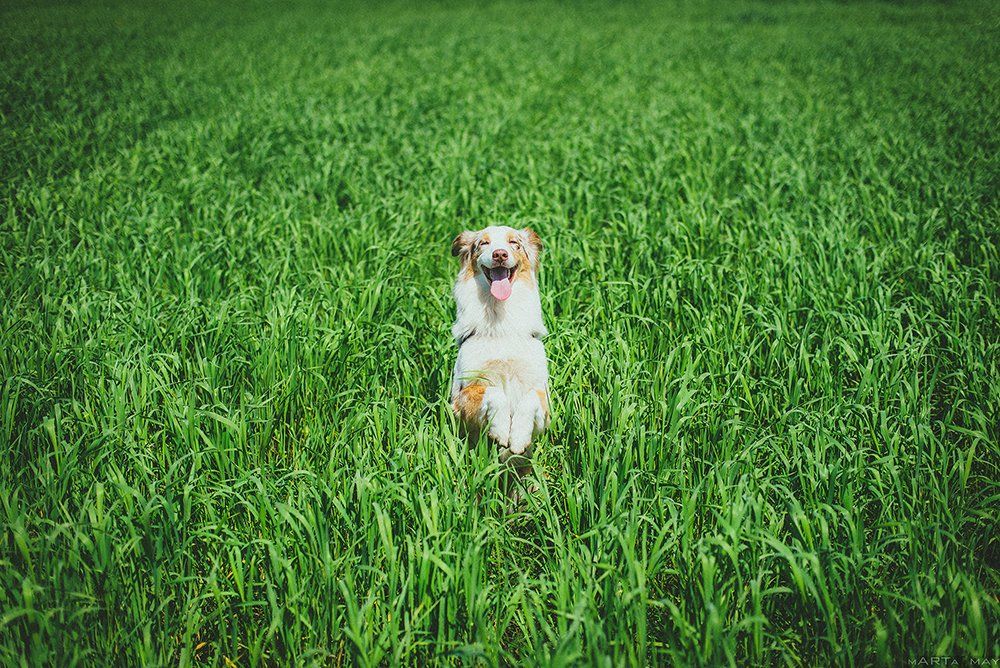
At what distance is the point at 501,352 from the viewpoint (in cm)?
239

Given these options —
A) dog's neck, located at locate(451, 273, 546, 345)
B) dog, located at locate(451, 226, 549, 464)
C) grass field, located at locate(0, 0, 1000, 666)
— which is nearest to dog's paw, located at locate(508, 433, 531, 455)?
dog, located at locate(451, 226, 549, 464)

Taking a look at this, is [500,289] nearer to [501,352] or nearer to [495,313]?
[495,313]

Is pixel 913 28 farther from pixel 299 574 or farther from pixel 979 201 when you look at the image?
pixel 299 574

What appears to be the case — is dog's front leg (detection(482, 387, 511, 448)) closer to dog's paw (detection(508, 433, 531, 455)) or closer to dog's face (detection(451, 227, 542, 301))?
dog's paw (detection(508, 433, 531, 455))

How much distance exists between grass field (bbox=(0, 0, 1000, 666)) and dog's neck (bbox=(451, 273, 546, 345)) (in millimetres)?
433

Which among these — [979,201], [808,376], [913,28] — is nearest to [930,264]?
[808,376]

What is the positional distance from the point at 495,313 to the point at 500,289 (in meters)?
0.12

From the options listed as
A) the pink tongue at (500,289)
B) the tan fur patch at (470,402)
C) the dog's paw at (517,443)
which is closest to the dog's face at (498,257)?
the pink tongue at (500,289)

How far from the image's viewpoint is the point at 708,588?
170 cm

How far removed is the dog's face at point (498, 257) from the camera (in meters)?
2.42

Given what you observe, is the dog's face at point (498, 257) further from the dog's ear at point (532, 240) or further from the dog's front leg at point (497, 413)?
the dog's front leg at point (497, 413)

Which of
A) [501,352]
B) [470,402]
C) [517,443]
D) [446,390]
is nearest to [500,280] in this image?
[501,352]

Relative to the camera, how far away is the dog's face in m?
2.42

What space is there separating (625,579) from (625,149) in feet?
18.5
